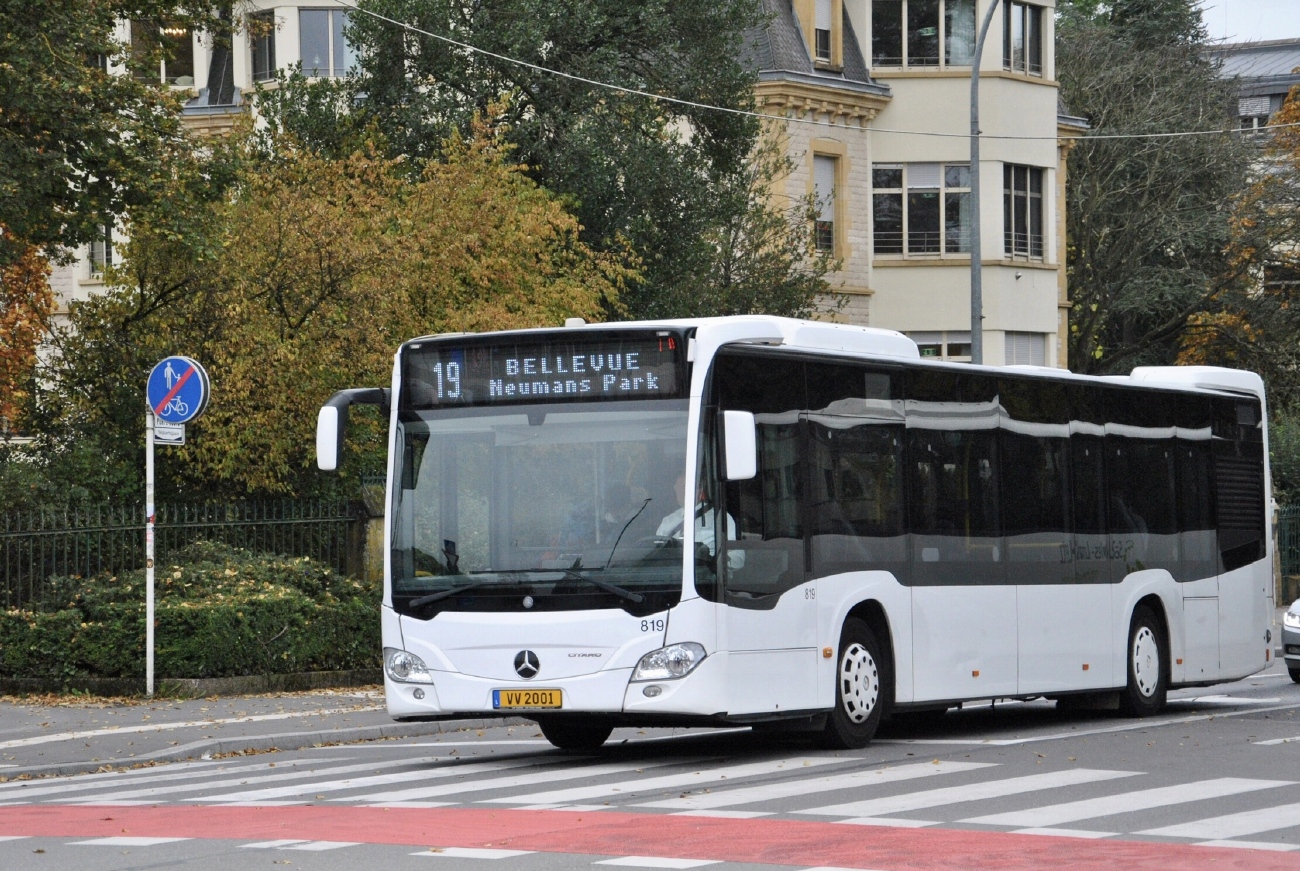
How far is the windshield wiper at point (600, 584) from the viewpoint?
13.8 metres

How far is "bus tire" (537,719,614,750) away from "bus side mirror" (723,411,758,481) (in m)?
2.83

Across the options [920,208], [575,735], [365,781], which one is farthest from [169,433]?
[920,208]

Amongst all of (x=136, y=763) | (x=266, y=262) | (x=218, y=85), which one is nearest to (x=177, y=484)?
(x=266, y=262)

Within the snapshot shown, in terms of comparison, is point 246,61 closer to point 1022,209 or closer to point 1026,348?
point 1022,209

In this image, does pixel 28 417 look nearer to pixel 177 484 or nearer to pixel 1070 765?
pixel 177 484

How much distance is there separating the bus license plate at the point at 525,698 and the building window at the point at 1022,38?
105ft

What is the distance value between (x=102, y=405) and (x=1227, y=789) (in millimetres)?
16487

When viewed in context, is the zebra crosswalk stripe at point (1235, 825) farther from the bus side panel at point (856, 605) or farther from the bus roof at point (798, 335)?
the bus roof at point (798, 335)

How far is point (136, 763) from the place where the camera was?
644 inches

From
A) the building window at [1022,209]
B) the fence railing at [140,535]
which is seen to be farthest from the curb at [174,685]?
the building window at [1022,209]

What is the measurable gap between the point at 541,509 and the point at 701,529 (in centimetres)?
105

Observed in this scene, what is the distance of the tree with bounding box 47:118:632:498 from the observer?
24.5 meters

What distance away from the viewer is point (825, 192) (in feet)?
140

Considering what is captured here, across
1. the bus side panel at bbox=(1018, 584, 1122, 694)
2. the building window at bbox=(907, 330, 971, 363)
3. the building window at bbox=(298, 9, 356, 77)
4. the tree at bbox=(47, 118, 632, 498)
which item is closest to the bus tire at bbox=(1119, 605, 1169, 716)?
the bus side panel at bbox=(1018, 584, 1122, 694)
